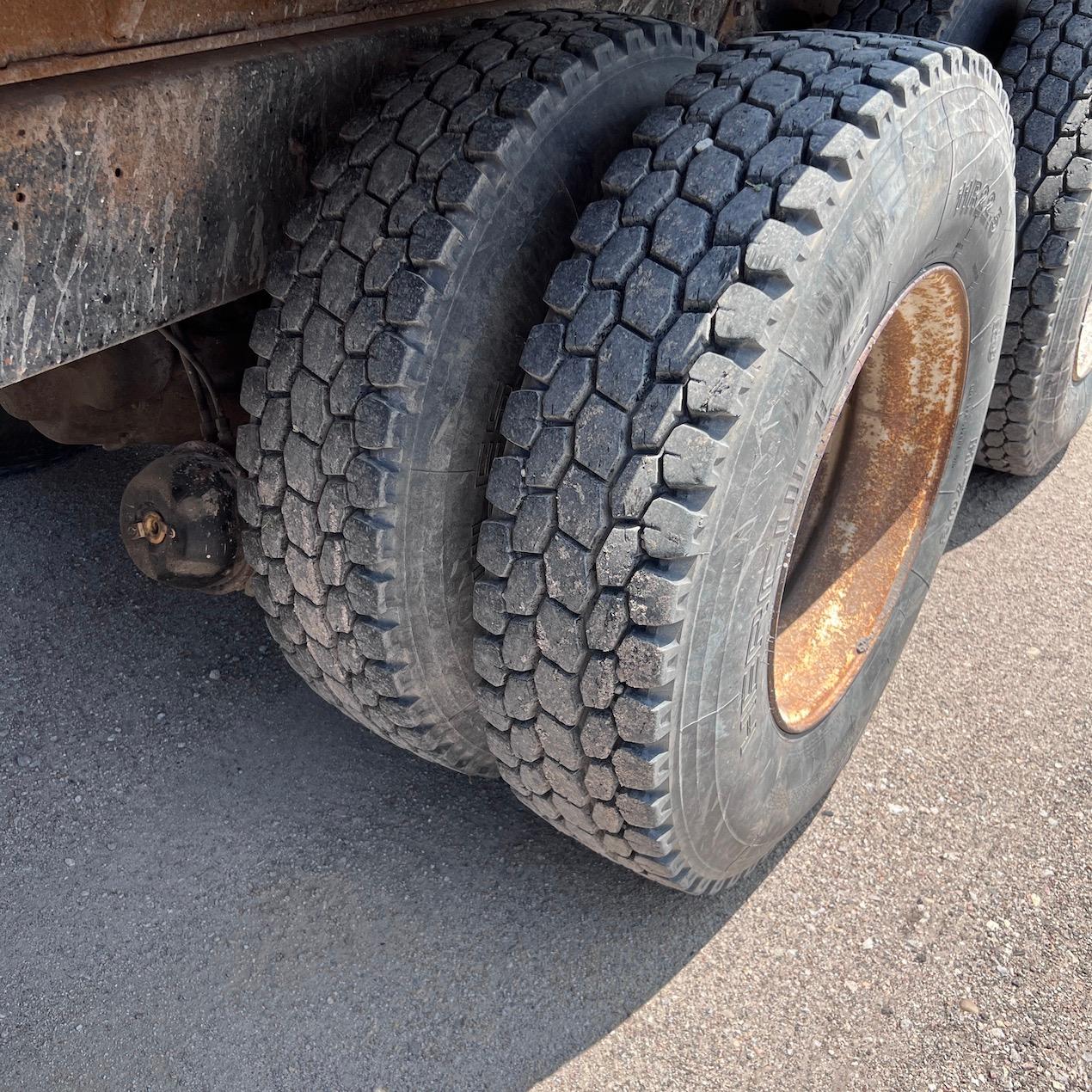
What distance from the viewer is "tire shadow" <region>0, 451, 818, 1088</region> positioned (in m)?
2.05

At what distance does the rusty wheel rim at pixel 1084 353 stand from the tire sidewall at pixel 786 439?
5.01 feet

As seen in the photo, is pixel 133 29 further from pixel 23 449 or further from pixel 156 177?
pixel 23 449

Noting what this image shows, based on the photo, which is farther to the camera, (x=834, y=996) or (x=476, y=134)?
(x=834, y=996)

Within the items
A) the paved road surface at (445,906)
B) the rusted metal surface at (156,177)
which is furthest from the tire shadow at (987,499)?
the rusted metal surface at (156,177)

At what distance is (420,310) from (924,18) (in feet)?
6.91

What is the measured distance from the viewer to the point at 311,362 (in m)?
1.88

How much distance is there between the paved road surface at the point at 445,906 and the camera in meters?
2.07

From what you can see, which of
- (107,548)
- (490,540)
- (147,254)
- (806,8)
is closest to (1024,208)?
(806,8)

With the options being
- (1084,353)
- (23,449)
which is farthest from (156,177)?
(1084,353)

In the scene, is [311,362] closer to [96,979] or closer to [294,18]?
[294,18]

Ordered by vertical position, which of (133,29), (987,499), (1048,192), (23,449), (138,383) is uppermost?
(133,29)

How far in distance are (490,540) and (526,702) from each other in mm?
285

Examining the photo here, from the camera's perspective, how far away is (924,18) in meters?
3.10

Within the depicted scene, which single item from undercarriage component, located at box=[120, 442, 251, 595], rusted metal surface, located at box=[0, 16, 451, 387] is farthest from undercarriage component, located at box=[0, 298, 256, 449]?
rusted metal surface, located at box=[0, 16, 451, 387]
